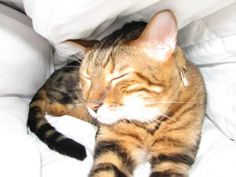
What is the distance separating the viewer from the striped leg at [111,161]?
1.08 m

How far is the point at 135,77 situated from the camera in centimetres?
101

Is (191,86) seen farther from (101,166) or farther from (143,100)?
(101,166)

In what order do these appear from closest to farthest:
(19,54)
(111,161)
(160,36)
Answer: (160,36)
(111,161)
(19,54)

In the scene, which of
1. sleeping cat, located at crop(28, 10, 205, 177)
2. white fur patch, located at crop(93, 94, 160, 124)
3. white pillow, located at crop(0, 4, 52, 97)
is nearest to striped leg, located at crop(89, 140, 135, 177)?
sleeping cat, located at crop(28, 10, 205, 177)

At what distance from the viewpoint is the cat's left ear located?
95cm

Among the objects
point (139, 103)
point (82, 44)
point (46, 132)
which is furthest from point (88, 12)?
point (46, 132)

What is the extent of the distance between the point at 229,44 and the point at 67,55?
501 millimetres

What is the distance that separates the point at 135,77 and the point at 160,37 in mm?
117

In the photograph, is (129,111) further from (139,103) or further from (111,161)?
(111,161)

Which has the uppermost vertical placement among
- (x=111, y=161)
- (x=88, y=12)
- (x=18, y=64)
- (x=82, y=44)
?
(x=88, y=12)

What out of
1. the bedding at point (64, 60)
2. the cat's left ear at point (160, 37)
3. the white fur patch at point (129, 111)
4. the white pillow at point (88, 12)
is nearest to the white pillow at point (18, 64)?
the bedding at point (64, 60)

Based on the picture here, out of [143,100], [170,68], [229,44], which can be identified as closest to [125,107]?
[143,100]

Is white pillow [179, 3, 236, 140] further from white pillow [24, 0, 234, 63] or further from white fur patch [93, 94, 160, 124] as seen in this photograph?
white fur patch [93, 94, 160, 124]

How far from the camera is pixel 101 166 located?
1085mm
